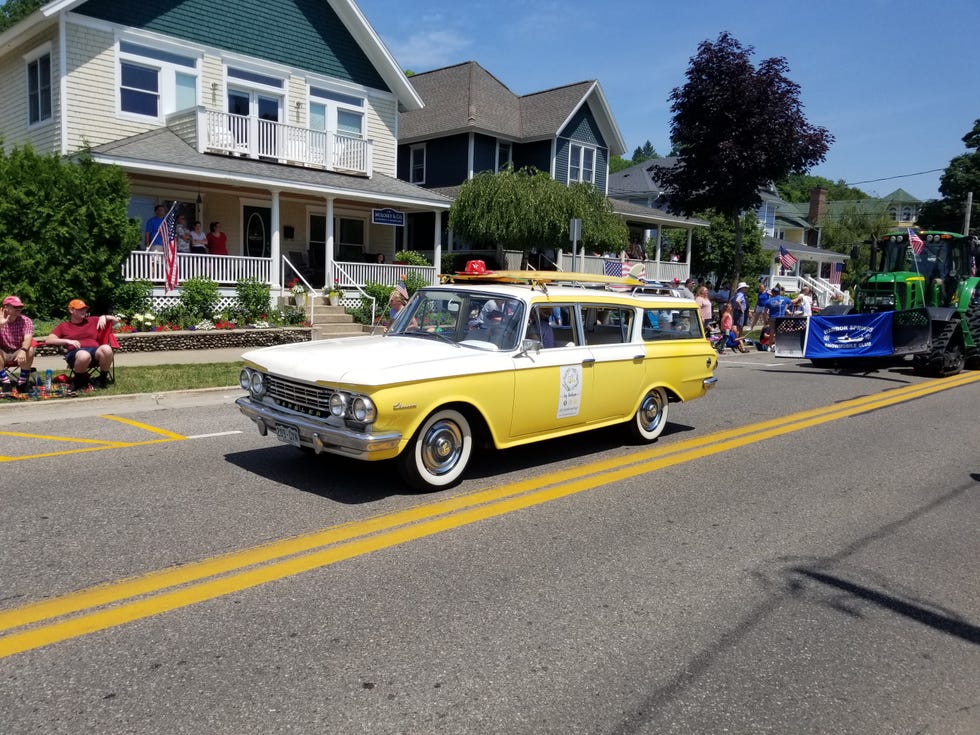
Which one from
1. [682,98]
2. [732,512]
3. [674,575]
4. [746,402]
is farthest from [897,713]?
[682,98]

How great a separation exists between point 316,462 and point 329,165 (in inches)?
640

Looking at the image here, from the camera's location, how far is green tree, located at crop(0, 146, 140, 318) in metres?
14.4

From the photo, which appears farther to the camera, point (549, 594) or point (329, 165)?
point (329, 165)

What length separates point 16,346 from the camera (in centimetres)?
977

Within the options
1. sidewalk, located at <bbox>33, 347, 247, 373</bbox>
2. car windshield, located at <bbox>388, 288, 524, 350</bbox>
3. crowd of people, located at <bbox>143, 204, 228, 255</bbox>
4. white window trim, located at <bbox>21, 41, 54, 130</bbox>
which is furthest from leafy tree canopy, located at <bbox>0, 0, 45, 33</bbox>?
car windshield, located at <bbox>388, 288, 524, 350</bbox>

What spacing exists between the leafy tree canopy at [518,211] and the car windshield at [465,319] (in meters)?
17.4

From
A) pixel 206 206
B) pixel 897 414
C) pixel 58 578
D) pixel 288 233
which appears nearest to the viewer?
pixel 58 578

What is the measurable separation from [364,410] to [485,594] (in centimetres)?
178

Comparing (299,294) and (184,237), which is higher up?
(184,237)

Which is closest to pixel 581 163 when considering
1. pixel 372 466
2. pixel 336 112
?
pixel 336 112

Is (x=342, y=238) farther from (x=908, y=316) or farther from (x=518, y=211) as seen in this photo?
(x=908, y=316)

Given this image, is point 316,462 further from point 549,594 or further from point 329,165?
point 329,165

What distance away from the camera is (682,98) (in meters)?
31.0

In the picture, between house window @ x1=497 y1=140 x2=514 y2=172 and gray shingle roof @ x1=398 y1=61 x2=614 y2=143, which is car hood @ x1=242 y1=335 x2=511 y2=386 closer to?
gray shingle roof @ x1=398 y1=61 x2=614 y2=143
